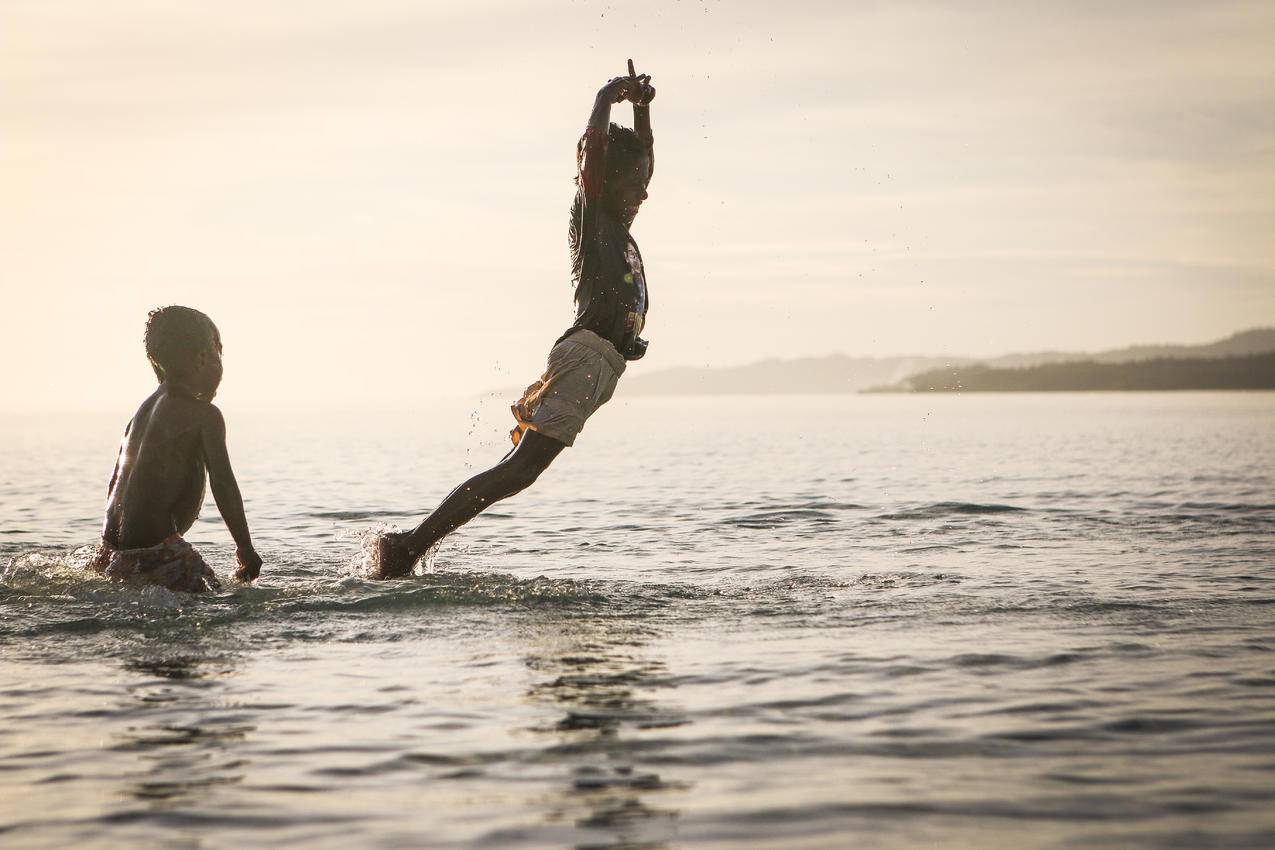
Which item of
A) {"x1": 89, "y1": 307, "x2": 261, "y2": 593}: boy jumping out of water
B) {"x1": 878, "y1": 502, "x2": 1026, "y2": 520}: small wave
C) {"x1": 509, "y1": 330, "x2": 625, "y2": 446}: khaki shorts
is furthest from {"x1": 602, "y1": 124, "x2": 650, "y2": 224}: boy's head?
{"x1": 878, "y1": 502, "x2": 1026, "y2": 520}: small wave

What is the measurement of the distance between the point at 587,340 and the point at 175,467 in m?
2.62

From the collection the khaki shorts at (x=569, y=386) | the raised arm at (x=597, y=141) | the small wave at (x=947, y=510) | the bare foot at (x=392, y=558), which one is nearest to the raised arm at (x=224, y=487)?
the bare foot at (x=392, y=558)

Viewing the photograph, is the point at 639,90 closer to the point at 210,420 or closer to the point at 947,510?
the point at 210,420

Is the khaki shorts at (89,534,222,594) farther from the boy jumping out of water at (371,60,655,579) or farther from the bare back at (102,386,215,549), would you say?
the boy jumping out of water at (371,60,655,579)

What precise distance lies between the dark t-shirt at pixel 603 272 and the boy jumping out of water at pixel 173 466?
2307 mm

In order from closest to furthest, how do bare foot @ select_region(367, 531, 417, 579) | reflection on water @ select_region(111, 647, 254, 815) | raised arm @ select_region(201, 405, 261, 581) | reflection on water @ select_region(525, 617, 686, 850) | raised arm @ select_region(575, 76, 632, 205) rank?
reflection on water @ select_region(525, 617, 686, 850) → reflection on water @ select_region(111, 647, 254, 815) → raised arm @ select_region(201, 405, 261, 581) → raised arm @ select_region(575, 76, 632, 205) → bare foot @ select_region(367, 531, 417, 579)

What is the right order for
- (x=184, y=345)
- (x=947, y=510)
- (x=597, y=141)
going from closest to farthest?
(x=184, y=345)
(x=597, y=141)
(x=947, y=510)

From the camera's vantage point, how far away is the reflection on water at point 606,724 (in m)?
3.73

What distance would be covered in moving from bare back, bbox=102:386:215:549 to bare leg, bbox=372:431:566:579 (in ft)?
4.75

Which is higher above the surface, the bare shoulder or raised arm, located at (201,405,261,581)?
the bare shoulder

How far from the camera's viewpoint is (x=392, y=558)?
8398 mm

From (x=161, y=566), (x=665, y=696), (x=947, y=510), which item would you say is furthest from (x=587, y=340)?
(x=947, y=510)

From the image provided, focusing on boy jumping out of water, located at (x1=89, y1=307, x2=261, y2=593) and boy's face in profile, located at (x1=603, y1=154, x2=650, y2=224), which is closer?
boy jumping out of water, located at (x1=89, y1=307, x2=261, y2=593)

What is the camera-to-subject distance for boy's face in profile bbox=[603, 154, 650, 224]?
8.24m
